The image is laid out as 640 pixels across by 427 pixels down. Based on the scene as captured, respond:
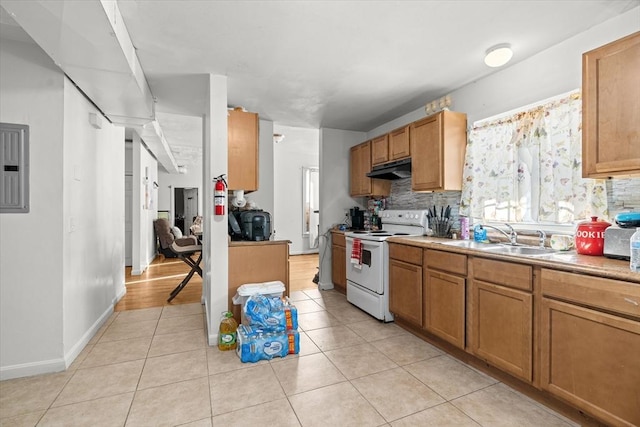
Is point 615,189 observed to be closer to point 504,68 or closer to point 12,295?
point 504,68

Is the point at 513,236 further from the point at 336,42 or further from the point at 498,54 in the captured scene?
the point at 336,42

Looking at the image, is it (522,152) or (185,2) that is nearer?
(185,2)

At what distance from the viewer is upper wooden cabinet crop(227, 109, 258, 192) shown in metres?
3.04

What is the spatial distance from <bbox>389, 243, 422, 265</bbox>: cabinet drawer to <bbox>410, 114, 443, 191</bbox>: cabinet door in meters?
0.68

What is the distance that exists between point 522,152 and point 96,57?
325cm

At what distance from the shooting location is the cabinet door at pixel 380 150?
367 cm

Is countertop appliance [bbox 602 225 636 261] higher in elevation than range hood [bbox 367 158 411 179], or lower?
lower

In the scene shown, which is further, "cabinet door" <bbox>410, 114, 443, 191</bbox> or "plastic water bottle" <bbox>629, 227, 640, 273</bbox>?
"cabinet door" <bbox>410, 114, 443, 191</bbox>

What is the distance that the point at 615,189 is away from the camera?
75.7 inches

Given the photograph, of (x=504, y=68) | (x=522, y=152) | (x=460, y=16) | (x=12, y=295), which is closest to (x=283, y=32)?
(x=460, y=16)

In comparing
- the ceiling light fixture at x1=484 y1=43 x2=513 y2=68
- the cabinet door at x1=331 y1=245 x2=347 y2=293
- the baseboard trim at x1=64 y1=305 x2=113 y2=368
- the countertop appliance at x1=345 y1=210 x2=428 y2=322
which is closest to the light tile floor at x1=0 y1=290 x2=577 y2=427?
the baseboard trim at x1=64 y1=305 x2=113 y2=368

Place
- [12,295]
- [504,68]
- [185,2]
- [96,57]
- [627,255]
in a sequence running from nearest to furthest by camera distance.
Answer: [627,255], [185,2], [96,57], [12,295], [504,68]

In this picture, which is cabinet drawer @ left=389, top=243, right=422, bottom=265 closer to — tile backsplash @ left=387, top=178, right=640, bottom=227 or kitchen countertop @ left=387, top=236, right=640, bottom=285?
kitchen countertop @ left=387, top=236, right=640, bottom=285

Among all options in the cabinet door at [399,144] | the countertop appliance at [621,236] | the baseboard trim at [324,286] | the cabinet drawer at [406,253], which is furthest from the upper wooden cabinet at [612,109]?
the baseboard trim at [324,286]
